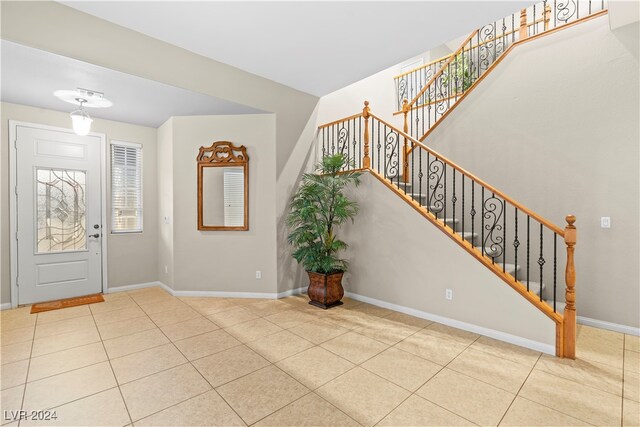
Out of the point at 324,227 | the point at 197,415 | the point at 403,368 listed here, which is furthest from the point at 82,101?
the point at 403,368

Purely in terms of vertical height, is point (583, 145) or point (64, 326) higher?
point (583, 145)

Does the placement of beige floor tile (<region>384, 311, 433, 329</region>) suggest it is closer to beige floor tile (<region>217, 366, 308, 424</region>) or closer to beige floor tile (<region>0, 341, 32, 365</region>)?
beige floor tile (<region>217, 366, 308, 424</region>)

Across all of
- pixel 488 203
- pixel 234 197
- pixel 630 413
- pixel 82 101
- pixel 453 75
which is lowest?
pixel 630 413

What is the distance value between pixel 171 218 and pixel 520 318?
4.71 meters

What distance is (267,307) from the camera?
4.06 meters

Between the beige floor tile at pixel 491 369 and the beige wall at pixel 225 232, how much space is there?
274 centimetres

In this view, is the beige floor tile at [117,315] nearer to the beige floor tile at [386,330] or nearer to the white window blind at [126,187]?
the white window blind at [126,187]

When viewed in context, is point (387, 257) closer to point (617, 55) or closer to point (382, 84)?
point (617, 55)

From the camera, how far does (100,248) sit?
463 centimetres

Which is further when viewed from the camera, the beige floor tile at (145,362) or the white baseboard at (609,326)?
the white baseboard at (609,326)

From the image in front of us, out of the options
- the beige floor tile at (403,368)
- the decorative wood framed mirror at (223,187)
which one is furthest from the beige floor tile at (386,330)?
the decorative wood framed mirror at (223,187)

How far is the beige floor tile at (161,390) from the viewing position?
2.02 m

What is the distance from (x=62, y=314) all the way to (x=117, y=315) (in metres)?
0.71

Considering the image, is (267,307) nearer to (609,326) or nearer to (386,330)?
(386,330)
